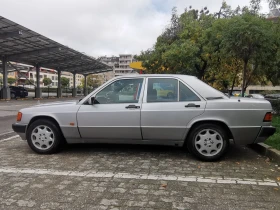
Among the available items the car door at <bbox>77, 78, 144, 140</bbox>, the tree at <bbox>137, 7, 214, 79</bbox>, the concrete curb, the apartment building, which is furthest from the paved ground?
the apartment building

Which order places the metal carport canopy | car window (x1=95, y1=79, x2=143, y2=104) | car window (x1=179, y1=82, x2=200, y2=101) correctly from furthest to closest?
the metal carport canopy
car window (x1=95, y1=79, x2=143, y2=104)
car window (x1=179, y1=82, x2=200, y2=101)

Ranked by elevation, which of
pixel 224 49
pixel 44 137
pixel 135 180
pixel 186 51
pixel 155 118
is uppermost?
pixel 186 51

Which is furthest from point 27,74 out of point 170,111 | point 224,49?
point 170,111

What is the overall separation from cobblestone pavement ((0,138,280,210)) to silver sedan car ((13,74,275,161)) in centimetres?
36

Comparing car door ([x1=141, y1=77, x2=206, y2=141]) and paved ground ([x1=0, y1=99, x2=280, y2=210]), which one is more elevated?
car door ([x1=141, y1=77, x2=206, y2=141])

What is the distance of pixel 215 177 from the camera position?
13.3ft

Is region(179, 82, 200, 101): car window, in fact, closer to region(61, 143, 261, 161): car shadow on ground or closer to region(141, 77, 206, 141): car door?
region(141, 77, 206, 141): car door

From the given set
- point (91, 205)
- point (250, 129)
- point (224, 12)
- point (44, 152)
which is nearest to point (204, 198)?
point (91, 205)

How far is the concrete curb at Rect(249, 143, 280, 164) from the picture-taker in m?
4.83

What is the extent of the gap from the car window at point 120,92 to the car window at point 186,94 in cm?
77

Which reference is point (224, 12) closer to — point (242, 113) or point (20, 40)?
point (20, 40)

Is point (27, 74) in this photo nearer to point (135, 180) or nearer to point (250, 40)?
point (250, 40)

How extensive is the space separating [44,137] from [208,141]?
10.3 feet

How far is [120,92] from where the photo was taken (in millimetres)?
5105
